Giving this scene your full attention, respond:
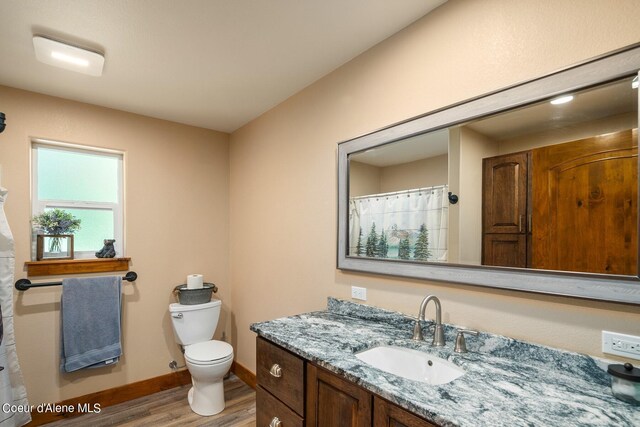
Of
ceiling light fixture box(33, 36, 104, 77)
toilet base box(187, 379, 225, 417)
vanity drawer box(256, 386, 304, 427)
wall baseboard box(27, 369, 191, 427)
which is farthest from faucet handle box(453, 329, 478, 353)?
wall baseboard box(27, 369, 191, 427)

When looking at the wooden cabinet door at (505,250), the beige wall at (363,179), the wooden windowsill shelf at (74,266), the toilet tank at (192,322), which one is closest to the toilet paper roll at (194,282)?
the toilet tank at (192,322)

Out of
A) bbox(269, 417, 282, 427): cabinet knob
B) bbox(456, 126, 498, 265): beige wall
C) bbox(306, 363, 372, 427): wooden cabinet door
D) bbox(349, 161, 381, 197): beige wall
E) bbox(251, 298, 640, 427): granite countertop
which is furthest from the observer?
bbox(349, 161, 381, 197): beige wall

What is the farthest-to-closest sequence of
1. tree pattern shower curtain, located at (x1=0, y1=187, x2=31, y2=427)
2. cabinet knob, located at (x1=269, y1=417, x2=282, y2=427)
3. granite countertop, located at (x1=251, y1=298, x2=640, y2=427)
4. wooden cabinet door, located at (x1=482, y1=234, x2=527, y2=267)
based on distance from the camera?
tree pattern shower curtain, located at (x1=0, y1=187, x2=31, y2=427) < cabinet knob, located at (x1=269, y1=417, x2=282, y2=427) < wooden cabinet door, located at (x1=482, y1=234, x2=527, y2=267) < granite countertop, located at (x1=251, y1=298, x2=640, y2=427)

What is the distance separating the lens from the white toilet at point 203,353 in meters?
2.46

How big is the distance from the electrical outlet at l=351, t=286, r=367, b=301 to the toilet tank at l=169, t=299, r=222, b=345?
1575 millimetres

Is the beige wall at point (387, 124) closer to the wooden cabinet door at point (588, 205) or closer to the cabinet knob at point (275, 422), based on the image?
the wooden cabinet door at point (588, 205)

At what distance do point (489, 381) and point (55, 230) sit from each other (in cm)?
304

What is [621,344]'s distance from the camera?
103 cm

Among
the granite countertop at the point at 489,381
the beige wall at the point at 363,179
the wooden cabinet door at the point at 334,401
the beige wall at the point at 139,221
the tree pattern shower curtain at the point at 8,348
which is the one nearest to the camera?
the granite countertop at the point at 489,381

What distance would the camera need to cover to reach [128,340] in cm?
283

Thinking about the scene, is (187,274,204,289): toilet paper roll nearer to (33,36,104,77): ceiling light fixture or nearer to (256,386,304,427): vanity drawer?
(256,386,304,427): vanity drawer

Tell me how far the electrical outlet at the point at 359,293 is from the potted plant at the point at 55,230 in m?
2.31

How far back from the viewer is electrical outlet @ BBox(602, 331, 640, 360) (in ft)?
3.29

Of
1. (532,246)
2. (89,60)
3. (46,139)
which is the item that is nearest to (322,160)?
(532,246)
